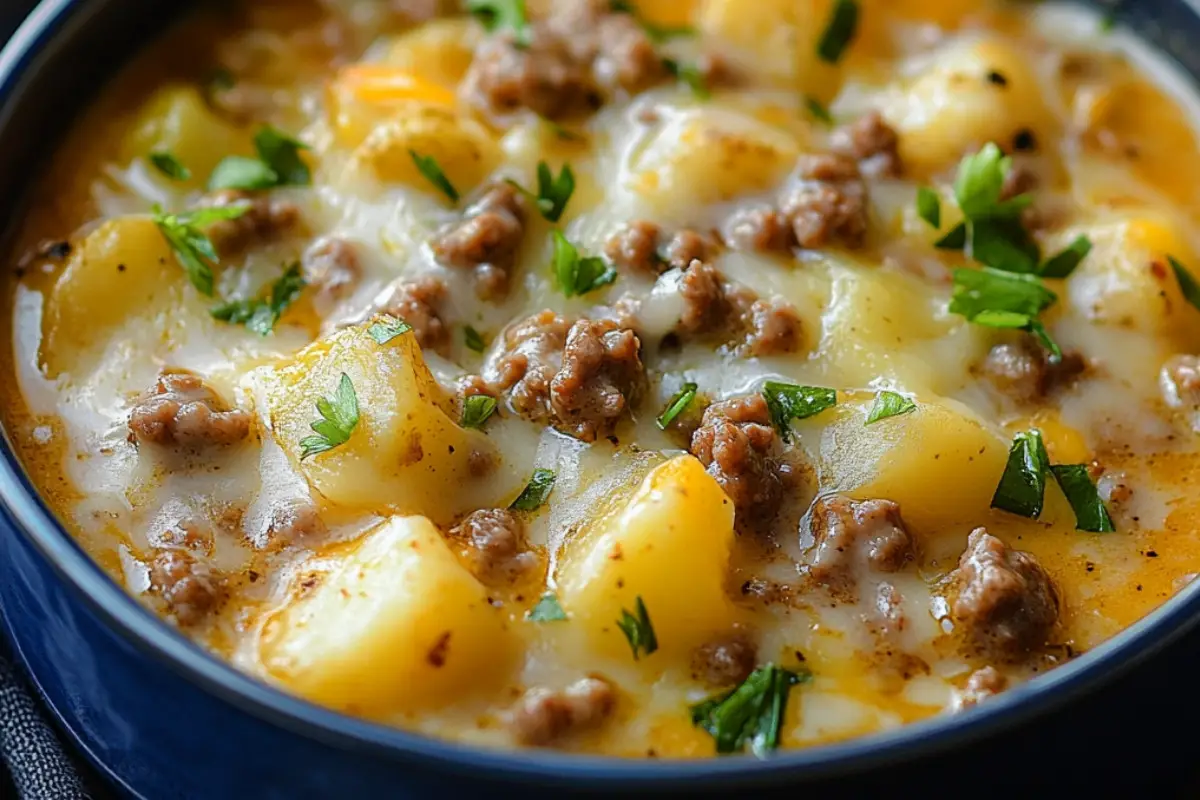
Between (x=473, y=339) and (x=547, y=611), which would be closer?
(x=547, y=611)

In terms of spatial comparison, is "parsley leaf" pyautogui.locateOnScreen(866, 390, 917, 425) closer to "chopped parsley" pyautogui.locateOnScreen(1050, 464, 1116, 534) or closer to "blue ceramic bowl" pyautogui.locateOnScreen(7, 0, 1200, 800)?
"chopped parsley" pyautogui.locateOnScreen(1050, 464, 1116, 534)

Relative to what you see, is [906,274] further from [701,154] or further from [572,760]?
[572,760]

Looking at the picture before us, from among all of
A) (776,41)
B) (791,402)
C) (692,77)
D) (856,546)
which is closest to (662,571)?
(856,546)

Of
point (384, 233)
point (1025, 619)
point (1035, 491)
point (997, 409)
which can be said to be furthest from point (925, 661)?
point (384, 233)

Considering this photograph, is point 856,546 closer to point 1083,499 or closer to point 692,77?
point 1083,499

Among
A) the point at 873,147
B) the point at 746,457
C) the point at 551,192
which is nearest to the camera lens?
the point at 746,457

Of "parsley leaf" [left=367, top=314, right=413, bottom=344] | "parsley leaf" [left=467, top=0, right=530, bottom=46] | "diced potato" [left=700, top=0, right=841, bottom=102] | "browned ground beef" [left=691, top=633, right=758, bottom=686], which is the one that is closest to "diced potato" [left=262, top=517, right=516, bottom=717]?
"browned ground beef" [left=691, top=633, right=758, bottom=686]
